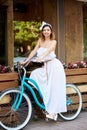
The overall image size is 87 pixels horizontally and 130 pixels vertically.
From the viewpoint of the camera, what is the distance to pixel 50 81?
7.71 metres

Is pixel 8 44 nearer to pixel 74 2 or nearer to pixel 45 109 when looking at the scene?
pixel 74 2

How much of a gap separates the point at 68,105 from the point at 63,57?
318 centimetres

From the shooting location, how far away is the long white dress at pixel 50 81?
7691 millimetres

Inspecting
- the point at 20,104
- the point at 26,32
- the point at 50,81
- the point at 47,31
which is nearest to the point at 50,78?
the point at 50,81

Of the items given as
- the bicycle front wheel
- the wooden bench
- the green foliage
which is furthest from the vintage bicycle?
the green foliage

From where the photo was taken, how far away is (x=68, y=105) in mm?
8438

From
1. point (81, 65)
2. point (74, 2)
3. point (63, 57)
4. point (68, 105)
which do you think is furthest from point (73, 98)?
point (74, 2)

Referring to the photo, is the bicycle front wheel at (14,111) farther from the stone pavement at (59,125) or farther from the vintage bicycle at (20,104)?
the stone pavement at (59,125)

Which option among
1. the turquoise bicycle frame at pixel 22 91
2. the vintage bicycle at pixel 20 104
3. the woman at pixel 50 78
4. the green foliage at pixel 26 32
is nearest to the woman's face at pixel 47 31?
the woman at pixel 50 78

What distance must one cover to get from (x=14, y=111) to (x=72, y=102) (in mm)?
1555

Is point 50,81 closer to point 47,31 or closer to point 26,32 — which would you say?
point 47,31

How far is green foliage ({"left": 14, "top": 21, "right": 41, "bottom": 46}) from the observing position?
11289 mm

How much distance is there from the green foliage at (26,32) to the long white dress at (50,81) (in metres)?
3.59

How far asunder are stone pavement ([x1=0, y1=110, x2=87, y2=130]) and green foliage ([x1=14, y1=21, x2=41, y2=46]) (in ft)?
11.8
